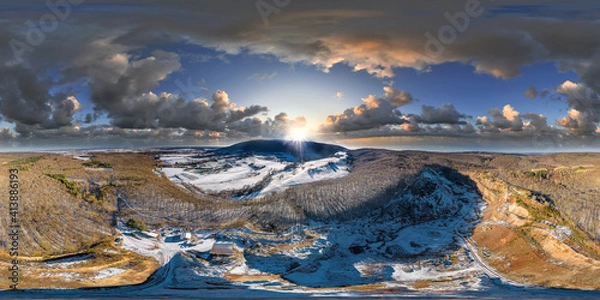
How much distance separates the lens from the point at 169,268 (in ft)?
27.4

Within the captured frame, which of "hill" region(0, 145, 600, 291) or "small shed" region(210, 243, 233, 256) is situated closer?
"hill" region(0, 145, 600, 291)

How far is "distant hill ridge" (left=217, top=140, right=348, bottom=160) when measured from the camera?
35.0 feet

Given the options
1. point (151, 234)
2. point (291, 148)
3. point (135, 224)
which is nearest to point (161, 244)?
point (151, 234)

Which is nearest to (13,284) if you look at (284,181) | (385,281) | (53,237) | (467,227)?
(53,237)

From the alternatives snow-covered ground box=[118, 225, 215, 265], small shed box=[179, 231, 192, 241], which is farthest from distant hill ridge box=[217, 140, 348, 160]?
snow-covered ground box=[118, 225, 215, 265]

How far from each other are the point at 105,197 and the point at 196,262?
287 centimetres

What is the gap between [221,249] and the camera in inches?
344

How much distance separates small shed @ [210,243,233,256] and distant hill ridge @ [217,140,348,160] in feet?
9.57

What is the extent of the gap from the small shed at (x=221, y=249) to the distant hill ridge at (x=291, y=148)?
9.57 feet

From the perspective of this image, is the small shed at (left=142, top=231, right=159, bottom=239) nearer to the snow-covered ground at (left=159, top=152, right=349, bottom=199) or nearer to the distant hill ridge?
the snow-covered ground at (left=159, top=152, right=349, bottom=199)

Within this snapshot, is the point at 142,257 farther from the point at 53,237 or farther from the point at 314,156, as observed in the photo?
the point at 314,156

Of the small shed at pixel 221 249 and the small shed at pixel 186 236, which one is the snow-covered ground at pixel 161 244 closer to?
the small shed at pixel 186 236

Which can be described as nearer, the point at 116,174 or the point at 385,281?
the point at 385,281

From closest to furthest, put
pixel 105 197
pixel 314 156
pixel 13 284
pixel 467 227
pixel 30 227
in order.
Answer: pixel 13 284 < pixel 30 227 < pixel 105 197 < pixel 467 227 < pixel 314 156
